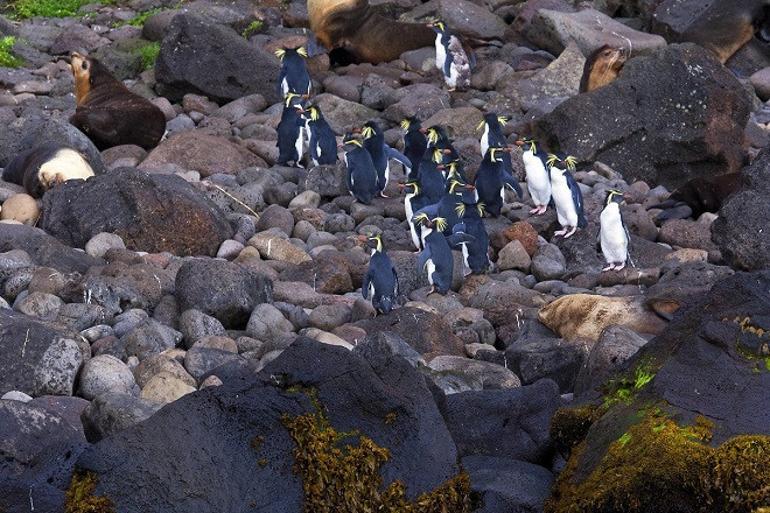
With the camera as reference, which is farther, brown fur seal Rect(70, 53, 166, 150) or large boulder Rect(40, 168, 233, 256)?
brown fur seal Rect(70, 53, 166, 150)

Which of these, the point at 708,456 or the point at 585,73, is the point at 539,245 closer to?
the point at 585,73

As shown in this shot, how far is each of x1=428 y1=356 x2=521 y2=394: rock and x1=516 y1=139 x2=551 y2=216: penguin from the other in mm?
5302

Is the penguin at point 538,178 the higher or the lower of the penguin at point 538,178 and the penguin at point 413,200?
the lower

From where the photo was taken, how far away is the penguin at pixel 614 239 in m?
10.6

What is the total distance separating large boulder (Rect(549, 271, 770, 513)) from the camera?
382 cm

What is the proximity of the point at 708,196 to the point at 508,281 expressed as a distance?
2809 mm

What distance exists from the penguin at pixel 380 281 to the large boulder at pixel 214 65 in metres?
7.32

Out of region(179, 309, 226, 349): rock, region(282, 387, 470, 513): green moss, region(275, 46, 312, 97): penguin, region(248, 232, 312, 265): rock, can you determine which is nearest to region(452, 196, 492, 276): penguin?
region(248, 232, 312, 265): rock

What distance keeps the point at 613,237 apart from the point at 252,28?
1051 centimetres

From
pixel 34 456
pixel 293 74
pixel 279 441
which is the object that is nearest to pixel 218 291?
pixel 34 456

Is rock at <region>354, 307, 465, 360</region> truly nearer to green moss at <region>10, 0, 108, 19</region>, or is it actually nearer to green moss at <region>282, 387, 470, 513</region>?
green moss at <region>282, 387, 470, 513</region>

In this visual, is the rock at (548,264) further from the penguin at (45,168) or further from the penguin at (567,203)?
the penguin at (45,168)

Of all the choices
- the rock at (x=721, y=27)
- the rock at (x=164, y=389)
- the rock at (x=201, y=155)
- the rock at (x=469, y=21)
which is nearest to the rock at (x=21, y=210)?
the rock at (x=201, y=155)

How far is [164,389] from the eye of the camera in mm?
6582
